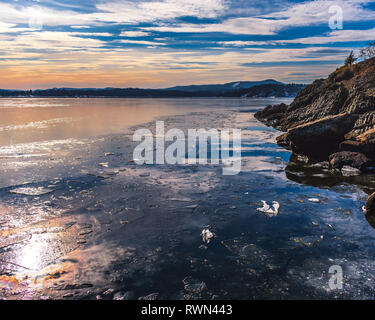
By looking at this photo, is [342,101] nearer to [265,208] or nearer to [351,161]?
[351,161]

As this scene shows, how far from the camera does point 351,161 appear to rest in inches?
459

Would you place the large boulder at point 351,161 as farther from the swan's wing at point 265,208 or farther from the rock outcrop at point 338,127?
the swan's wing at point 265,208

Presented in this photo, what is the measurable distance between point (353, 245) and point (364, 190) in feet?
14.0

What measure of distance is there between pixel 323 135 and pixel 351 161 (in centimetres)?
242

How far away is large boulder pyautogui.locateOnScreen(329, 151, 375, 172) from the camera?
36.7 ft

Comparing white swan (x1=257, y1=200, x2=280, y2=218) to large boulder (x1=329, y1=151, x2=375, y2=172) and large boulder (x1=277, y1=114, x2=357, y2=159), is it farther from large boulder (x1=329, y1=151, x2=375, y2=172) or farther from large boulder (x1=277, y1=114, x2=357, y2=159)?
large boulder (x1=277, y1=114, x2=357, y2=159)

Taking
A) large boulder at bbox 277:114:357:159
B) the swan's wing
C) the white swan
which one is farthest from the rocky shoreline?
the swan's wing

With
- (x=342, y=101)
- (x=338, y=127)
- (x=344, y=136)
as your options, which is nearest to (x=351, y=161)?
(x=338, y=127)

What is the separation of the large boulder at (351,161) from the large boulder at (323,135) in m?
1.35

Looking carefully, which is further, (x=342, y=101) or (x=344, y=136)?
(x=342, y=101)

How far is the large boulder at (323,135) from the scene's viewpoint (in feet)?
45.0

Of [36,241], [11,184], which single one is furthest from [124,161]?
[36,241]

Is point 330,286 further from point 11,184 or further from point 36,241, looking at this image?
point 11,184

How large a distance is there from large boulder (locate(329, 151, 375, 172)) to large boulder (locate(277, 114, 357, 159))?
53.1 inches
